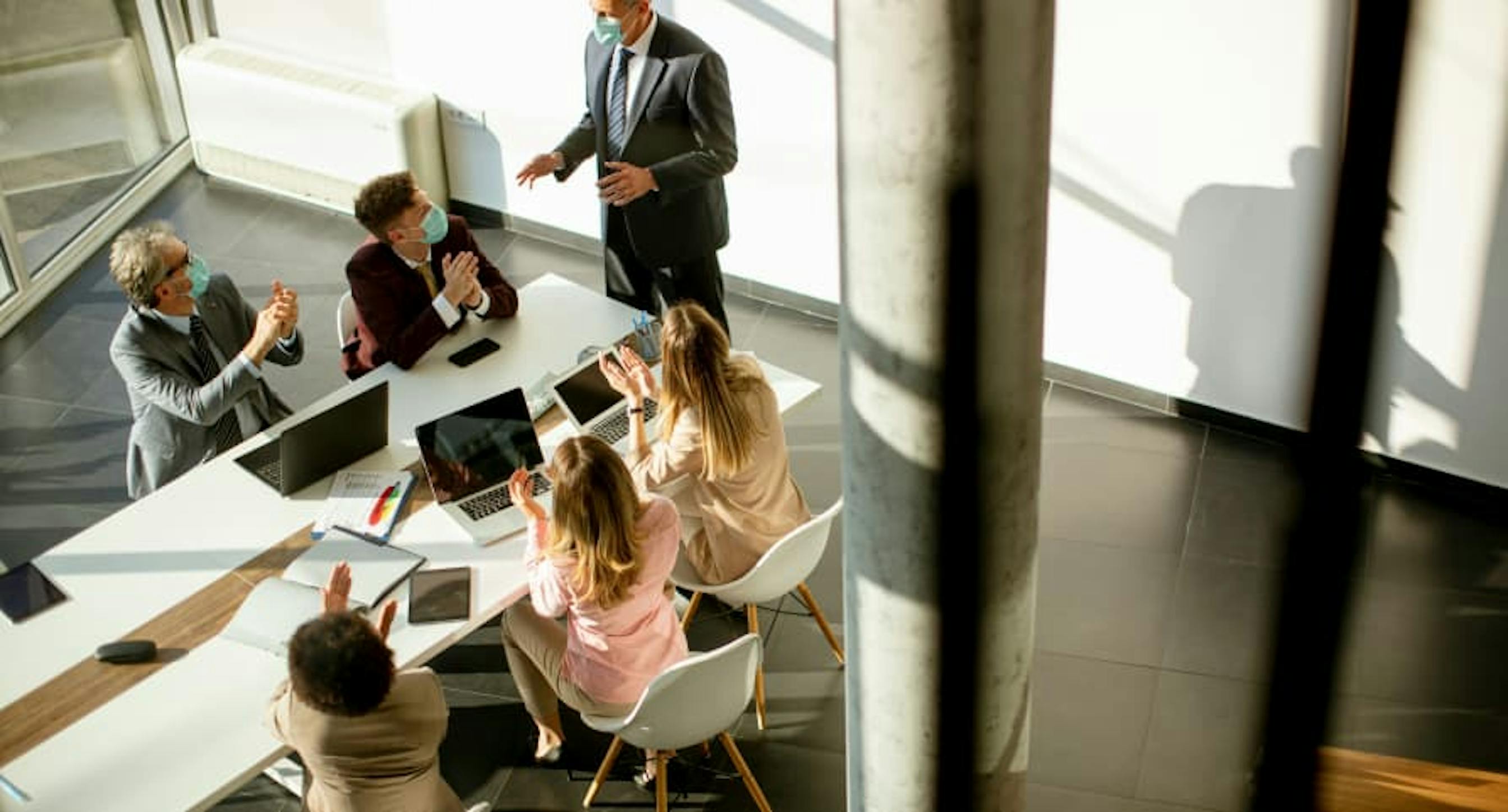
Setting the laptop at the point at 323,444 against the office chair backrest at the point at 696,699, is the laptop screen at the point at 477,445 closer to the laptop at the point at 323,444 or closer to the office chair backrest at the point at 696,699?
the laptop at the point at 323,444

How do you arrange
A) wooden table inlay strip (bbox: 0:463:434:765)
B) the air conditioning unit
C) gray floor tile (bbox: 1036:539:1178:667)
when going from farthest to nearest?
the air conditioning unit
gray floor tile (bbox: 1036:539:1178:667)
wooden table inlay strip (bbox: 0:463:434:765)

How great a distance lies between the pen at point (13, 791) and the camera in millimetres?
3762

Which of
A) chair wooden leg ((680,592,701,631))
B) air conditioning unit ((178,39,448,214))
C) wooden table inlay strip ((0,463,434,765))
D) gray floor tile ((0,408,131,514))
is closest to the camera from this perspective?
wooden table inlay strip ((0,463,434,765))

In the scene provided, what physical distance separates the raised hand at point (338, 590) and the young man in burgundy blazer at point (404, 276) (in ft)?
3.78

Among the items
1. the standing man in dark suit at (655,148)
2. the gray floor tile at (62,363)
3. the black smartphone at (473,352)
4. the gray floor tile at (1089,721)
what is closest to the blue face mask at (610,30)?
the standing man in dark suit at (655,148)

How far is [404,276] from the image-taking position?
5.25 meters

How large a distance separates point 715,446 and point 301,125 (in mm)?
3966

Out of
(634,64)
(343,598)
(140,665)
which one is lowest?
(140,665)

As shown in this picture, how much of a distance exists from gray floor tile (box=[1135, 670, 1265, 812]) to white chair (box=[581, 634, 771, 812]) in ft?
4.27

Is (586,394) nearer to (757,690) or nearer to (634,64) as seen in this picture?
(757,690)

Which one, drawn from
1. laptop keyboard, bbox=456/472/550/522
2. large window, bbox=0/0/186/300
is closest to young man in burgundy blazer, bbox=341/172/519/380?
laptop keyboard, bbox=456/472/550/522

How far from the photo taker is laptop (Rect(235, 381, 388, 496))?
15.2 ft

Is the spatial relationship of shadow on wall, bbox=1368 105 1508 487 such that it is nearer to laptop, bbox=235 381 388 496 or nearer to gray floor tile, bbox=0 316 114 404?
laptop, bbox=235 381 388 496

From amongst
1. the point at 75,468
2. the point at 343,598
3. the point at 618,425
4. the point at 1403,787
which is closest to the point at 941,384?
the point at 343,598
